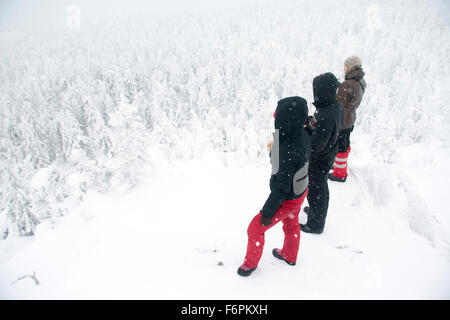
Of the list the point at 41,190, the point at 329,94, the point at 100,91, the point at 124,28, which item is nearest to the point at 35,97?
the point at 100,91

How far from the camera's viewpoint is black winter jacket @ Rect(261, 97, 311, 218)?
2086 millimetres

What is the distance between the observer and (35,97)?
46031 millimetres

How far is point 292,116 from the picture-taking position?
2.07 m

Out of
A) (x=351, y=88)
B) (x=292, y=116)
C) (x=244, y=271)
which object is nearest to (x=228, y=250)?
(x=244, y=271)

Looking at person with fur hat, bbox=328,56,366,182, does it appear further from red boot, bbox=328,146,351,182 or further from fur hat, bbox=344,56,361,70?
red boot, bbox=328,146,351,182

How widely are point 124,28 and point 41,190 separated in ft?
370

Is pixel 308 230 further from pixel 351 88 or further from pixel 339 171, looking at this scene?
pixel 351 88

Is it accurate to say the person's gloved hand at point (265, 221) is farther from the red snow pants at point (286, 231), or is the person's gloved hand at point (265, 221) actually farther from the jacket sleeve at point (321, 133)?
the jacket sleeve at point (321, 133)

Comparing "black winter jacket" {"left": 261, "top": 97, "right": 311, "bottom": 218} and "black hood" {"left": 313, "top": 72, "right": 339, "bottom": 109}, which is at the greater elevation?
"black hood" {"left": 313, "top": 72, "right": 339, "bottom": 109}

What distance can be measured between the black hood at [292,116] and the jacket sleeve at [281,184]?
23cm

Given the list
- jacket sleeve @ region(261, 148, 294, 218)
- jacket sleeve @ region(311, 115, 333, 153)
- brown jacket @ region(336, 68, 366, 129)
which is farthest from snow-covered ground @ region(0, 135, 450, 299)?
brown jacket @ region(336, 68, 366, 129)

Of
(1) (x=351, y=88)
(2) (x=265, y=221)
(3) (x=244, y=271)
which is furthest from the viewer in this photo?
(1) (x=351, y=88)

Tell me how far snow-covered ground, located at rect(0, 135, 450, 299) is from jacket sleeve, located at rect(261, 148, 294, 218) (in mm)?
1102

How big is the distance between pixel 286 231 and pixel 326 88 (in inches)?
75.9
